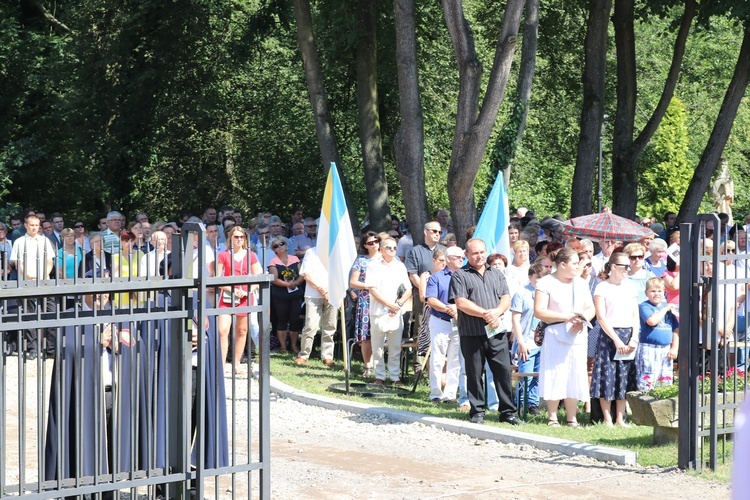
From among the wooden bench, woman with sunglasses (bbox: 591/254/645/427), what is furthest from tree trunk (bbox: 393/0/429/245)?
woman with sunglasses (bbox: 591/254/645/427)

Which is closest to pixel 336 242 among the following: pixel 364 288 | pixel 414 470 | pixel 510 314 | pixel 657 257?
pixel 364 288

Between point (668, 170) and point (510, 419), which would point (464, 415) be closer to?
point (510, 419)

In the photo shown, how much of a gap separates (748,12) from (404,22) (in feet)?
21.2

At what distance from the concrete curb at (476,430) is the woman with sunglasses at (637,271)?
2260 millimetres

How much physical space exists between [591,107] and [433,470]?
14219mm

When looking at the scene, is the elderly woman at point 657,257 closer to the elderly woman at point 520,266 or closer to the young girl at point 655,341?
the elderly woman at point 520,266

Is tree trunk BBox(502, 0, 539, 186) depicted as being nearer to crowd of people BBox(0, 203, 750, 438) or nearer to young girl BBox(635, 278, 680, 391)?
crowd of people BBox(0, 203, 750, 438)

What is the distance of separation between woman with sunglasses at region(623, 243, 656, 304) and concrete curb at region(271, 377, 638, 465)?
226 centimetres

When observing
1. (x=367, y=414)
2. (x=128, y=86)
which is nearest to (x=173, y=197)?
(x=128, y=86)

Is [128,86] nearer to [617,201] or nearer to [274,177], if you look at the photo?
[274,177]

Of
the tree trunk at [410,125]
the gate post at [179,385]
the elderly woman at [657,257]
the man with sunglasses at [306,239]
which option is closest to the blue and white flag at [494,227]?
the elderly woman at [657,257]

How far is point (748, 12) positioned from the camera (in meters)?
18.8

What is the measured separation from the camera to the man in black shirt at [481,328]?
34.6 feet

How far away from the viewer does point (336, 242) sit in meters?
12.3
